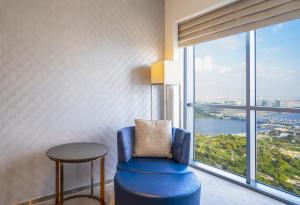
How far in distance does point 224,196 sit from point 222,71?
5.36 ft

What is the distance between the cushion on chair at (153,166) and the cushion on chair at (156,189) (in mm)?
82

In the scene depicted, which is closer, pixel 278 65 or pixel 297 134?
pixel 297 134

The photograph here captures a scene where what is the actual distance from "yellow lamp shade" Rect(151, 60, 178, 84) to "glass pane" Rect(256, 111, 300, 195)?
117cm

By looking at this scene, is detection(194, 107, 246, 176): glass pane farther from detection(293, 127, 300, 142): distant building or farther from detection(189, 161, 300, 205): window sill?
detection(293, 127, 300, 142): distant building

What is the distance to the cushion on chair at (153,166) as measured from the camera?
6.54 feet

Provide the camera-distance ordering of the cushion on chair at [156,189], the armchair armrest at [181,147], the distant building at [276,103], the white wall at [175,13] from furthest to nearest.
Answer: the white wall at [175,13] → the distant building at [276,103] → the armchair armrest at [181,147] → the cushion on chair at [156,189]

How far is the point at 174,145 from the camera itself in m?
2.36

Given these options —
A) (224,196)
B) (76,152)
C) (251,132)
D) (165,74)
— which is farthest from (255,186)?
(76,152)

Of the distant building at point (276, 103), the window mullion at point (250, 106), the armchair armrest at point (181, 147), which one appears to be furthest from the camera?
the window mullion at point (250, 106)

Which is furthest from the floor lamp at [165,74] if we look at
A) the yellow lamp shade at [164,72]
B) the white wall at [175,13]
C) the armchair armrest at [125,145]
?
the armchair armrest at [125,145]

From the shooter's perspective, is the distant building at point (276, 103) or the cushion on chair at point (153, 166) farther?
the distant building at point (276, 103)

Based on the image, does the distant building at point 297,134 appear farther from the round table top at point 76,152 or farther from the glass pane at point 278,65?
the round table top at point 76,152

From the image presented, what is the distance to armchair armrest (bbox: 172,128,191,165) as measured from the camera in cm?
219

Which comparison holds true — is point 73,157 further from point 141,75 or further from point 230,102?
point 230,102
